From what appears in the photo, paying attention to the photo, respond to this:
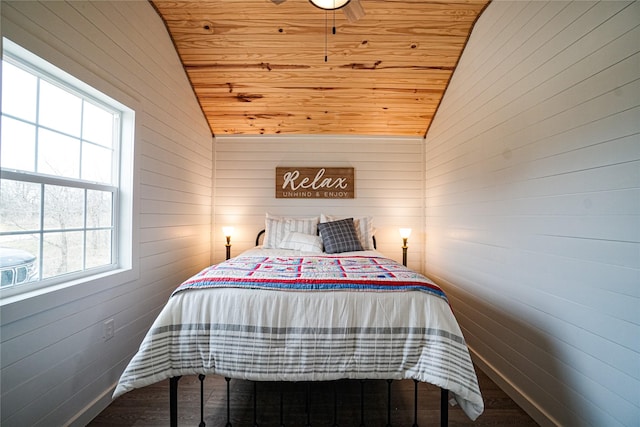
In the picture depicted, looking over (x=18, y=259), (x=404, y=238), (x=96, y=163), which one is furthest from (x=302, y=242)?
(x=18, y=259)

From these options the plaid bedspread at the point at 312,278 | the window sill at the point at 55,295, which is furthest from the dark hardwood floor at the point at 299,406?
the window sill at the point at 55,295

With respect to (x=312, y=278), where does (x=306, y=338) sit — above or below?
below

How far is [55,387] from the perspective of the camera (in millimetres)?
1379

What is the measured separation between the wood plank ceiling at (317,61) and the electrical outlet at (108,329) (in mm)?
2506

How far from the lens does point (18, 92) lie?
130 centimetres

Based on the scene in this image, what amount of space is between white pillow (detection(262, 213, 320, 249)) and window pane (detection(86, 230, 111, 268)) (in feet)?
5.07

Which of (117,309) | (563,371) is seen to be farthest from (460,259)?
(117,309)

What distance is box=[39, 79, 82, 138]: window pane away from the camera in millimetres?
1428

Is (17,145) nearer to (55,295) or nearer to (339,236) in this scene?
(55,295)

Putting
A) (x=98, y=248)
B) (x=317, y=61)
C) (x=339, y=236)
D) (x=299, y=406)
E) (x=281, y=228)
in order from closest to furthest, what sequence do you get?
(x=299, y=406)
(x=98, y=248)
(x=317, y=61)
(x=339, y=236)
(x=281, y=228)

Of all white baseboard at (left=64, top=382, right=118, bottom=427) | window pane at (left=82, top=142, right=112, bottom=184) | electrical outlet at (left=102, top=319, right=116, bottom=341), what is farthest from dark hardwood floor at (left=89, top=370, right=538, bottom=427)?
window pane at (left=82, top=142, right=112, bottom=184)

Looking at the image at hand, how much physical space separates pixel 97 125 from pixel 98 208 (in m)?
0.58

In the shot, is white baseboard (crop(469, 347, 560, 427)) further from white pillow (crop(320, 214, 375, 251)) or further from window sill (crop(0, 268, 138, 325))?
window sill (crop(0, 268, 138, 325))

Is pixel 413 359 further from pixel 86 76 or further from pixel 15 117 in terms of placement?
pixel 86 76
